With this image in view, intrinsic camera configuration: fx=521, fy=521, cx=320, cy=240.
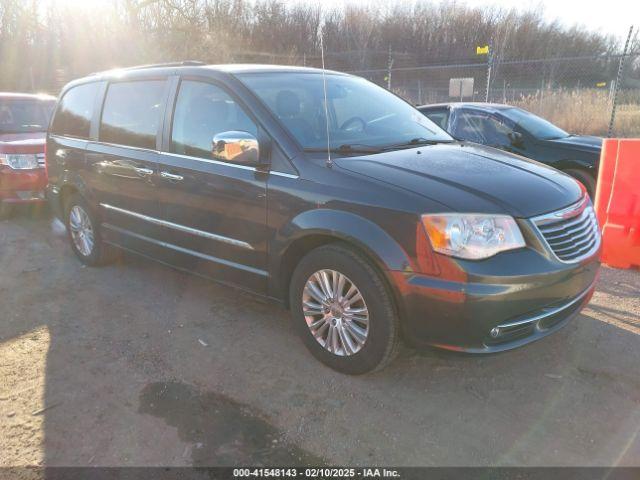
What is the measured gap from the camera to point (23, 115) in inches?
319

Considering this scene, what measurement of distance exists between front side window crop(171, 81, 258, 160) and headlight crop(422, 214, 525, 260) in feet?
4.72

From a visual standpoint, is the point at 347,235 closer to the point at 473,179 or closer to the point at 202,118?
the point at 473,179

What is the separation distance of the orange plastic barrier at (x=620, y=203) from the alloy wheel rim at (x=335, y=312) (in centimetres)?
300

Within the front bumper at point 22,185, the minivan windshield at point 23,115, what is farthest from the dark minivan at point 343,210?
the minivan windshield at point 23,115

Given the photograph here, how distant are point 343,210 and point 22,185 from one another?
5.87 m

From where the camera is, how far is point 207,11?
2136 centimetres

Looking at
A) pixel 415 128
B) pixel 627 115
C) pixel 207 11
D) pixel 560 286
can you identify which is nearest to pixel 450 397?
pixel 560 286

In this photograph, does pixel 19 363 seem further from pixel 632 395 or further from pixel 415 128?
pixel 632 395

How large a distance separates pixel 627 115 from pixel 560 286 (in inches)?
570

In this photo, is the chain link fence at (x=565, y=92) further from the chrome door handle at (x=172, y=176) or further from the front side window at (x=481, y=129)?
the chrome door handle at (x=172, y=176)

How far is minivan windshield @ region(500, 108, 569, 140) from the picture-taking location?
23.9 feet

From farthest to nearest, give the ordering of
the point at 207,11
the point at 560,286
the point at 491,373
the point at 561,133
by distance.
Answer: the point at 207,11
the point at 561,133
the point at 491,373
the point at 560,286

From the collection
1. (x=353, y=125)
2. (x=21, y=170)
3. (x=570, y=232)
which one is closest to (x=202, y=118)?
(x=353, y=125)

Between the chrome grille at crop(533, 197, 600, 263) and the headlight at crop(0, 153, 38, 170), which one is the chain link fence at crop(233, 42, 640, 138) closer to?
the chrome grille at crop(533, 197, 600, 263)
